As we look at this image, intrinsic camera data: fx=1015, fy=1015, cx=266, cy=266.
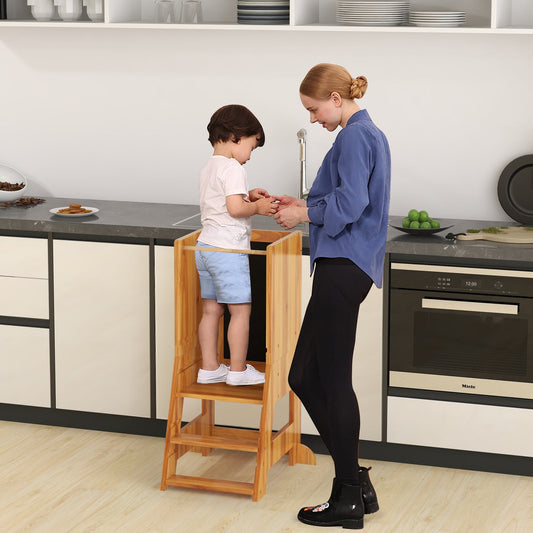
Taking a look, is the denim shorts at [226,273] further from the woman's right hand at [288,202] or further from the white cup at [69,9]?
the white cup at [69,9]

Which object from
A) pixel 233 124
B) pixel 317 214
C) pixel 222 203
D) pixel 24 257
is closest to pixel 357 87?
pixel 317 214

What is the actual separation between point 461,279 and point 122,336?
1351 millimetres

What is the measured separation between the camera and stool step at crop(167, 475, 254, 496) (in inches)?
137

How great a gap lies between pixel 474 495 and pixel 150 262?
4.87ft

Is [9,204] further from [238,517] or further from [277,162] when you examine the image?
[238,517]

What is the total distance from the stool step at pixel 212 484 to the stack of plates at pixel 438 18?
6.03 feet

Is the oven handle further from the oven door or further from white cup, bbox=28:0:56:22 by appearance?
white cup, bbox=28:0:56:22

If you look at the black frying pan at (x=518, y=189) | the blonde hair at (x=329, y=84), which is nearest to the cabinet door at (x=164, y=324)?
the blonde hair at (x=329, y=84)

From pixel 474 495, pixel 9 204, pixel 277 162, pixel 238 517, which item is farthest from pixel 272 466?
pixel 9 204

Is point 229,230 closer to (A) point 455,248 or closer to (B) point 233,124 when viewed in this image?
(B) point 233,124

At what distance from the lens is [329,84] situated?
3029mm

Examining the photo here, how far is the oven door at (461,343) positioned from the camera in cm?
364

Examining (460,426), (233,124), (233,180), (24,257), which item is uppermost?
(233,124)

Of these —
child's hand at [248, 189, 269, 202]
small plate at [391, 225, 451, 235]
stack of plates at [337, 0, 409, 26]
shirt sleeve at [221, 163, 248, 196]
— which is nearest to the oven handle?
small plate at [391, 225, 451, 235]
